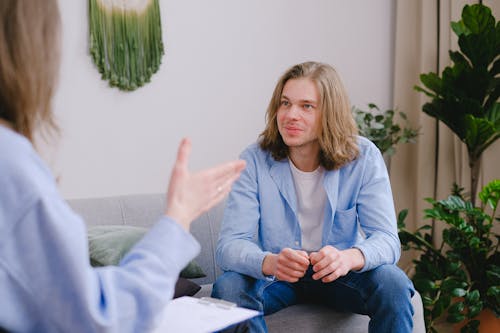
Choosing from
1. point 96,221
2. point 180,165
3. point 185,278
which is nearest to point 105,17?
point 96,221

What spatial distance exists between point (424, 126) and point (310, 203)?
1.66m

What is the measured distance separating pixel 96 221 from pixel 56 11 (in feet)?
5.24

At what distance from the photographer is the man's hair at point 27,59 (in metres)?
0.78

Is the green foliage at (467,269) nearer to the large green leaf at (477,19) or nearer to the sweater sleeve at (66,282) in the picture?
the large green leaf at (477,19)

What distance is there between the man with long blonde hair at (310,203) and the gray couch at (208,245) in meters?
0.05

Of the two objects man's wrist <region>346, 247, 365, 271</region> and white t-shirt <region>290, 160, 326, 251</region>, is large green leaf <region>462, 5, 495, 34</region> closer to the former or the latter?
white t-shirt <region>290, 160, 326, 251</region>

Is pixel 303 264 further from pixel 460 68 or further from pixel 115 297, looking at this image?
pixel 460 68

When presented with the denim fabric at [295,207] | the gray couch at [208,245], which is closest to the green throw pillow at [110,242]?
the gray couch at [208,245]

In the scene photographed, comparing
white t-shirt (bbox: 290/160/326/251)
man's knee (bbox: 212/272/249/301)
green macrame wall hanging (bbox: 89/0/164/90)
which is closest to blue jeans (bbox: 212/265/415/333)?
man's knee (bbox: 212/272/249/301)

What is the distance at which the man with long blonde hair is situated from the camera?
6.40 ft

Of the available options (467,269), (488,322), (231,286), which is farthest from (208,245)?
(488,322)

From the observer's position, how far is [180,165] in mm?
941

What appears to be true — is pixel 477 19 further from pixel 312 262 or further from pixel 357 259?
pixel 312 262

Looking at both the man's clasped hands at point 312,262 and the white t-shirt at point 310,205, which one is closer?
the man's clasped hands at point 312,262
